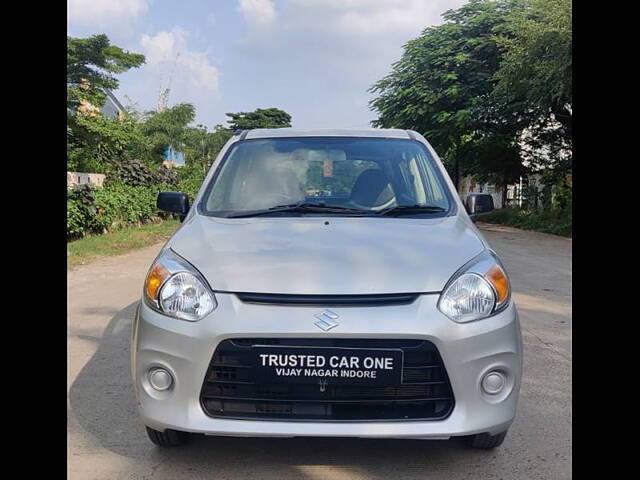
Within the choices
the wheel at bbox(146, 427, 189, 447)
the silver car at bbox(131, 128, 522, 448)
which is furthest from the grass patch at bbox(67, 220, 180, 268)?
the silver car at bbox(131, 128, 522, 448)

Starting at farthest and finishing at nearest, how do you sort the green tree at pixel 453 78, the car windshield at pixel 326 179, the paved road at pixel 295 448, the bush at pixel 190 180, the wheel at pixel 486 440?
1. the bush at pixel 190 180
2. the green tree at pixel 453 78
3. the car windshield at pixel 326 179
4. the wheel at pixel 486 440
5. the paved road at pixel 295 448

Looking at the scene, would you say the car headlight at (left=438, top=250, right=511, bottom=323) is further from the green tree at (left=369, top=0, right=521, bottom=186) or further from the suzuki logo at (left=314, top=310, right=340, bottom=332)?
the green tree at (left=369, top=0, right=521, bottom=186)

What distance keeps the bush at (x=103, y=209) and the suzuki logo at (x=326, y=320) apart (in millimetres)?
9034

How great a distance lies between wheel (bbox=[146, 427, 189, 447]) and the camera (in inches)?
117

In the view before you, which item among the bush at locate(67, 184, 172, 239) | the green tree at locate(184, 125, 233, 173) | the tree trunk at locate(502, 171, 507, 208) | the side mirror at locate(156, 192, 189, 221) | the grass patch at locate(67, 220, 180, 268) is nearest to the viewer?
the side mirror at locate(156, 192, 189, 221)

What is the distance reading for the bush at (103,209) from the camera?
13.1 meters

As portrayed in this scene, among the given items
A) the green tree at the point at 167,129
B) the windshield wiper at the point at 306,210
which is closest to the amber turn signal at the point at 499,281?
the windshield wiper at the point at 306,210

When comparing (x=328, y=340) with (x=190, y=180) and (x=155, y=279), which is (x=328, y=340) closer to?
(x=155, y=279)

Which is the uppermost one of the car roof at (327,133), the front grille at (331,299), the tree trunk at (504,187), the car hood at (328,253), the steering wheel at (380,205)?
the tree trunk at (504,187)

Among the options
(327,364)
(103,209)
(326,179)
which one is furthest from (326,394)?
(103,209)

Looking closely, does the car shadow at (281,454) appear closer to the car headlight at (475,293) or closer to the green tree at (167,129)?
the car headlight at (475,293)

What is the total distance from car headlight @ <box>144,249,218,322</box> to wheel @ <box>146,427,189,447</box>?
69 centimetres

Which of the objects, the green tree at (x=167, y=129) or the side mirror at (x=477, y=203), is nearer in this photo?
the side mirror at (x=477, y=203)
